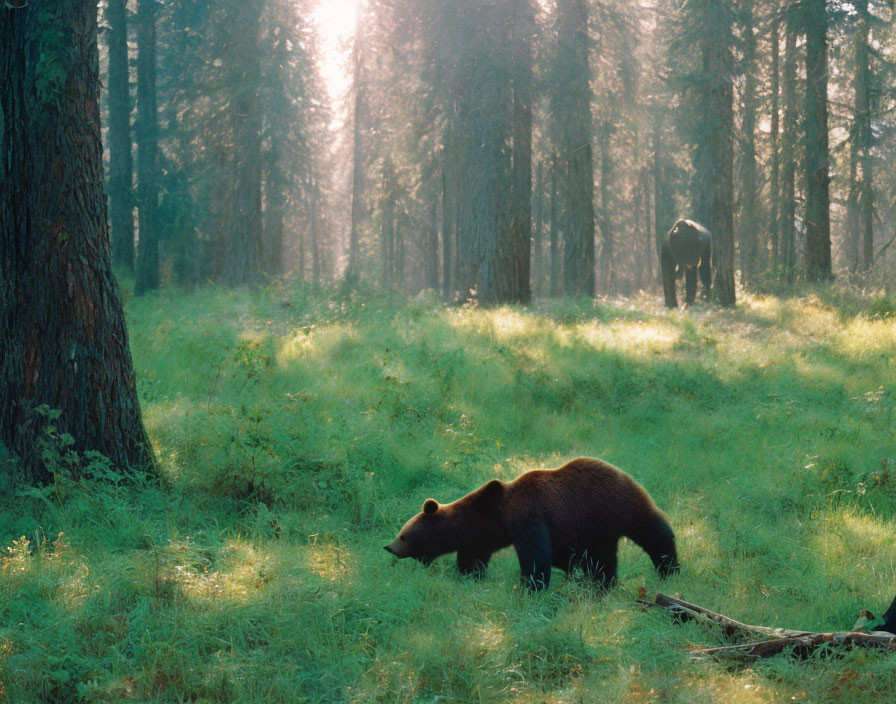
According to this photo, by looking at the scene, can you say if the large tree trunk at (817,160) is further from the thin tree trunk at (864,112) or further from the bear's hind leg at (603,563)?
the bear's hind leg at (603,563)

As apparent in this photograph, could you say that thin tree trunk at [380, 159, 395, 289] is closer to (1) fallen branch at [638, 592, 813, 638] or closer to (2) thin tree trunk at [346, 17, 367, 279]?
(2) thin tree trunk at [346, 17, 367, 279]

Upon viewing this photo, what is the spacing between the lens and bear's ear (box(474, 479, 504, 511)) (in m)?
5.68

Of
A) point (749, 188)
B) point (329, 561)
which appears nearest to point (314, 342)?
point (329, 561)

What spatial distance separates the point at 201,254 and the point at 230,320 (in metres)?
17.6

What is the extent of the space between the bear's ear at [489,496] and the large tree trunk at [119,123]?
878 inches

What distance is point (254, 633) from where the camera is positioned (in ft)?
14.9

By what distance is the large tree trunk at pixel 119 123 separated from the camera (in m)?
24.1

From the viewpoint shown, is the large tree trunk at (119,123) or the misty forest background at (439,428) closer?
the misty forest background at (439,428)

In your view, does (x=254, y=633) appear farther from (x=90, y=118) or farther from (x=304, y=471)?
(x=90, y=118)

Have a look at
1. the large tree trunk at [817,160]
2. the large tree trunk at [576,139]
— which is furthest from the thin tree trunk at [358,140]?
the large tree trunk at [817,160]

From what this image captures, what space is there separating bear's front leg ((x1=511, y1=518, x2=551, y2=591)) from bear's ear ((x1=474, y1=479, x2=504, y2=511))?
1.22ft

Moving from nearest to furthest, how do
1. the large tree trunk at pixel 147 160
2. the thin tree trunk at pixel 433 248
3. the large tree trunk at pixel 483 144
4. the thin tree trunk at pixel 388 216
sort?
the large tree trunk at pixel 483 144, the large tree trunk at pixel 147 160, the thin tree trunk at pixel 388 216, the thin tree trunk at pixel 433 248

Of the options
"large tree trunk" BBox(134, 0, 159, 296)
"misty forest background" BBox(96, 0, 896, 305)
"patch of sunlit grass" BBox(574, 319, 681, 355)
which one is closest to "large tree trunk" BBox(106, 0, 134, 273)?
"misty forest background" BBox(96, 0, 896, 305)

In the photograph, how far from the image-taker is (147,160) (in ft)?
85.1
